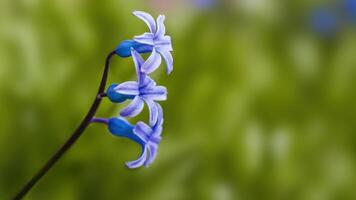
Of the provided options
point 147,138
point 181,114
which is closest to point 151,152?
point 147,138

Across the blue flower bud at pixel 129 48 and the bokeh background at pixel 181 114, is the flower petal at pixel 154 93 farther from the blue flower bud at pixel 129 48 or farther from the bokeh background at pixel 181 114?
the bokeh background at pixel 181 114

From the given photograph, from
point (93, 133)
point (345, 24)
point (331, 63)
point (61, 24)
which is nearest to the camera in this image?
point (93, 133)

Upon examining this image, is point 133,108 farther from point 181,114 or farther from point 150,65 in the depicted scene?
point 181,114

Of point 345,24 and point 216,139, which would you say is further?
point 345,24

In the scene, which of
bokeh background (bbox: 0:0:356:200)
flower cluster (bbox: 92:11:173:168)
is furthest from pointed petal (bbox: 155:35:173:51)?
bokeh background (bbox: 0:0:356:200)

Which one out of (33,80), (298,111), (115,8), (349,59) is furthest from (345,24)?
(33,80)

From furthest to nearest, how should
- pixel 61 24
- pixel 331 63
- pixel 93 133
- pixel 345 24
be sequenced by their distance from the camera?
1. pixel 345 24
2. pixel 331 63
3. pixel 61 24
4. pixel 93 133

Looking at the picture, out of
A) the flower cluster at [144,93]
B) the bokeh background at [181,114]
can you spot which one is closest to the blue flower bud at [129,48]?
the flower cluster at [144,93]

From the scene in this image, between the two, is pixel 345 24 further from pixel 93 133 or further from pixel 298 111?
pixel 93 133

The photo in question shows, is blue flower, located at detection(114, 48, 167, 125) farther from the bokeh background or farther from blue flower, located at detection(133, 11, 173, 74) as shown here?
the bokeh background
